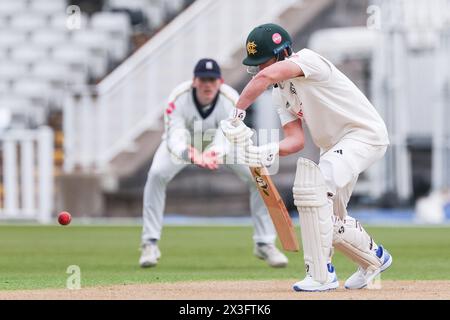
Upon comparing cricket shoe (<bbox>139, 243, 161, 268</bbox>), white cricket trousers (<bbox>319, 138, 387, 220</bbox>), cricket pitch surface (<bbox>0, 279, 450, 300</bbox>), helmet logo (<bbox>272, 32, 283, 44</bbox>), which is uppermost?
helmet logo (<bbox>272, 32, 283, 44</bbox>)

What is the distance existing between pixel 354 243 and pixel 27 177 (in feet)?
39.7

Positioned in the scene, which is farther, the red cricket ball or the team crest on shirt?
the red cricket ball

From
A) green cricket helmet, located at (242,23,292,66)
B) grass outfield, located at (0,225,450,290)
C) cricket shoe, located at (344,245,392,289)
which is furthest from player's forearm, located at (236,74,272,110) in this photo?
grass outfield, located at (0,225,450,290)

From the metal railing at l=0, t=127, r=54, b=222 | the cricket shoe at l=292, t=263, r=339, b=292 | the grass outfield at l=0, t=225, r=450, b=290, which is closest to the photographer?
the cricket shoe at l=292, t=263, r=339, b=292

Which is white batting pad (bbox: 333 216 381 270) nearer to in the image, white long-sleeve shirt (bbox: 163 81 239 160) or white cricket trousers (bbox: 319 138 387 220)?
white cricket trousers (bbox: 319 138 387 220)

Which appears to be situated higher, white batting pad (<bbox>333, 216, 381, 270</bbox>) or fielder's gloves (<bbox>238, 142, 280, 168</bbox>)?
fielder's gloves (<bbox>238, 142, 280, 168</bbox>)

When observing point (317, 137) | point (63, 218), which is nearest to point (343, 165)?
point (317, 137)

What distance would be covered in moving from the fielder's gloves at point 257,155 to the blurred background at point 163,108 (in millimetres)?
11748

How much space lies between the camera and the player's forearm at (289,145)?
7.84 meters

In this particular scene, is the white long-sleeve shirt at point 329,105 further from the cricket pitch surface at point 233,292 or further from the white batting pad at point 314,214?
the cricket pitch surface at point 233,292

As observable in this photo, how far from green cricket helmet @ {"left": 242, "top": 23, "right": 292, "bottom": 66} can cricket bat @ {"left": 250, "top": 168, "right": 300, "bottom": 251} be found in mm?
Result: 754

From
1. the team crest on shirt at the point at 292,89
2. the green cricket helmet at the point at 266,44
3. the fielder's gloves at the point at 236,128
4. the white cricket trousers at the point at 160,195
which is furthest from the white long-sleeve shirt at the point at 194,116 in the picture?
the fielder's gloves at the point at 236,128

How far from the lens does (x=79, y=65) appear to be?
22.9m

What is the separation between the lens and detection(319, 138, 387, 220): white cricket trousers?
7.46m
